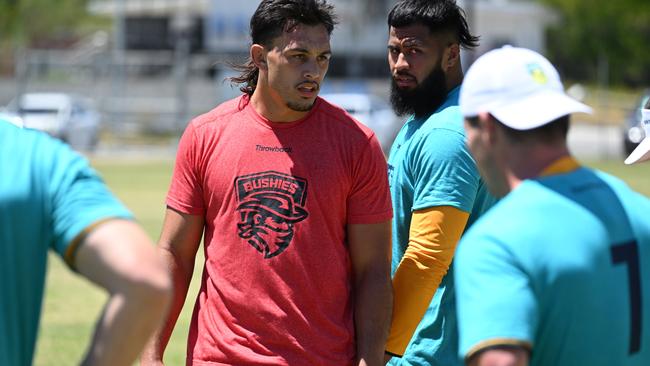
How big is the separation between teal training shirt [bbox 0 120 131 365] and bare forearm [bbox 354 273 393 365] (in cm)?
173

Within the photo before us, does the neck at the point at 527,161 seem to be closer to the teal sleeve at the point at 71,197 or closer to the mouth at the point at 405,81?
the teal sleeve at the point at 71,197

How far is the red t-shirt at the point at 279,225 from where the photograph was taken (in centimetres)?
420

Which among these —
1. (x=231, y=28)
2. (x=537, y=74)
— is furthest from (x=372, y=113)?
(x=537, y=74)

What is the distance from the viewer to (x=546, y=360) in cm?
281

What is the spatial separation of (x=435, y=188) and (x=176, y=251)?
3.44ft

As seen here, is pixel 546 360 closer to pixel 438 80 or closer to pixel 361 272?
pixel 361 272

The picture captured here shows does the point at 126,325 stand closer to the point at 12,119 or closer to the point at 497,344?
the point at 497,344

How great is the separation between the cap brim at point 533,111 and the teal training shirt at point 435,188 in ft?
4.86

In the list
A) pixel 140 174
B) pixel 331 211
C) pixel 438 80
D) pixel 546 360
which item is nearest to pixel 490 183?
pixel 546 360

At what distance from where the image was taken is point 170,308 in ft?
14.5

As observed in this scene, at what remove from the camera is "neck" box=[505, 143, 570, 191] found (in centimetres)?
287

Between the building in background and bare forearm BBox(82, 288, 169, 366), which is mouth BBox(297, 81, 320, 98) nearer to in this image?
bare forearm BBox(82, 288, 169, 366)

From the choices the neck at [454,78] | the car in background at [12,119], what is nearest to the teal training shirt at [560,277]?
the car in background at [12,119]

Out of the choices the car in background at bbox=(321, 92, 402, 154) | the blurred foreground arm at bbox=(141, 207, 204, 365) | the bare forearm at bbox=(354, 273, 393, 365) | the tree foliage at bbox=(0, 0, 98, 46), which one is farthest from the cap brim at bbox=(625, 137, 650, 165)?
the tree foliage at bbox=(0, 0, 98, 46)
